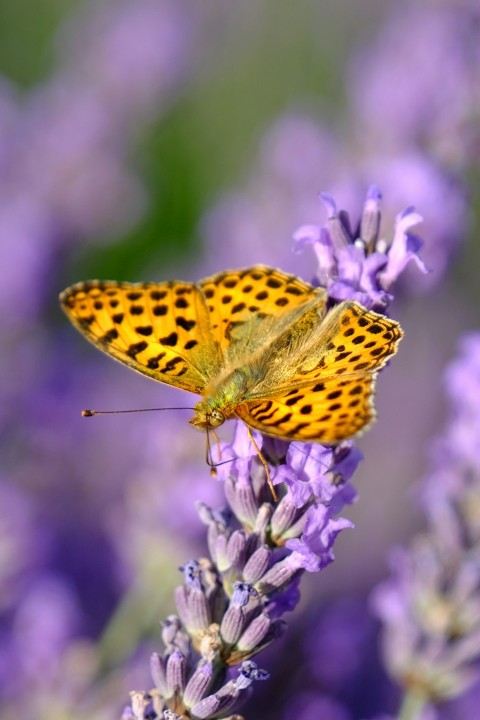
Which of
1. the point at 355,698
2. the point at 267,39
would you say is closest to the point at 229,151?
the point at 267,39

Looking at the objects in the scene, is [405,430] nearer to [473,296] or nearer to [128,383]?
[473,296]

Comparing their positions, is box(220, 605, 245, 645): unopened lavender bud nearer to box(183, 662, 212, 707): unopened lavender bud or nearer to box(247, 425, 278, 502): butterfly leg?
box(183, 662, 212, 707): unopened lavender bud

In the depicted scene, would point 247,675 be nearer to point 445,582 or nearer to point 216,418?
point 216,418

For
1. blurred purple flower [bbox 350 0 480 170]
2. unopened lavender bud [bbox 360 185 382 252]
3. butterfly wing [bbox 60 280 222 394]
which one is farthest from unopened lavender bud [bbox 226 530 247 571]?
blurred purple flower [bbox 350 0 480 170]

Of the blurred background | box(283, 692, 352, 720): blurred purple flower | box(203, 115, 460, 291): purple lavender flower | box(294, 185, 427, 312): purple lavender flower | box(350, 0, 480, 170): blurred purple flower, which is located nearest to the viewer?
box(294, 185, 427, 312): purple lavender flower

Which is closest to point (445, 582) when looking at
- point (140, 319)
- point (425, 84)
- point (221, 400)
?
point (221, 400)
